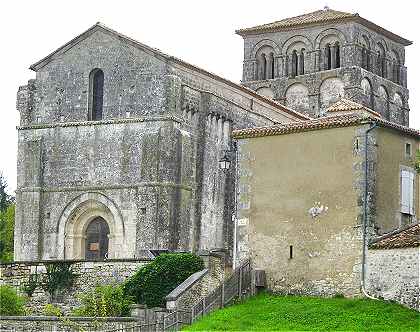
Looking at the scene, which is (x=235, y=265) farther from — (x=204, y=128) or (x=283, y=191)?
(x=204, y=128)

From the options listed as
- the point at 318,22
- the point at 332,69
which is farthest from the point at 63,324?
the point at 318,22

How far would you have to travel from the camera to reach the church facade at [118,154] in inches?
1886

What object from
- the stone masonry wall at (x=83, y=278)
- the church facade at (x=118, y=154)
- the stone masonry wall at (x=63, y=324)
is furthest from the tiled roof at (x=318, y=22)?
the stone masonry wall at (x=63, y=324)

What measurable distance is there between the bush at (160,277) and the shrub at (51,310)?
233 centimetres

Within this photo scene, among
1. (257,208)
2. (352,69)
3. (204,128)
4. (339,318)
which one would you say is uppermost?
(352,69)

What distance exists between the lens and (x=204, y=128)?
50125 millimetres

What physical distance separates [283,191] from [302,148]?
1427mm

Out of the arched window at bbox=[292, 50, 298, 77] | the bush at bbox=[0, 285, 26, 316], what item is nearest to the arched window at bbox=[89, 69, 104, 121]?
the bush at bbox=[0, 285, 26, 316]

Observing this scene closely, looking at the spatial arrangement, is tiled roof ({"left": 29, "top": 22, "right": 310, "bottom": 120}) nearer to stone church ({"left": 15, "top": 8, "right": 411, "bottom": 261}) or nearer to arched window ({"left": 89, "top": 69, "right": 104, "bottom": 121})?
stone church ({"left": 15, "top": 8, "right": 411, "bottom": 261})

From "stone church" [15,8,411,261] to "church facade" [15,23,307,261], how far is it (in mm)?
41

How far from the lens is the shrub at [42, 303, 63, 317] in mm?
38303

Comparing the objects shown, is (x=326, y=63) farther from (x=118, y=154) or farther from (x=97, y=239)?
(x=97, y=239)

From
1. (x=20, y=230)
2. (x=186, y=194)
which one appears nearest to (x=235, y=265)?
(x=186, y=194)

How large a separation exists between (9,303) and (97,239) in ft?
37.0
